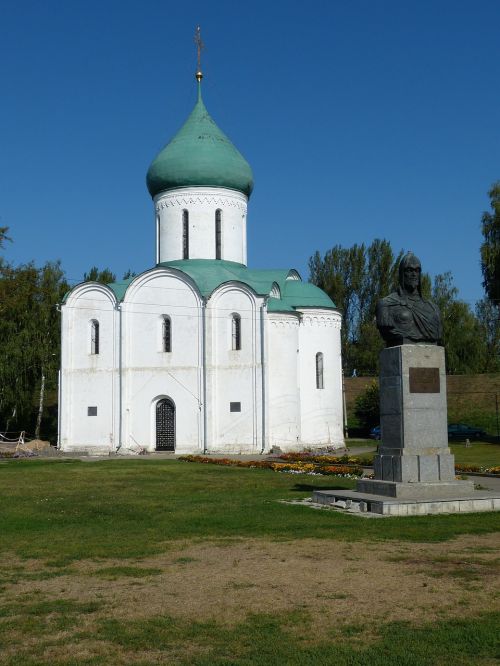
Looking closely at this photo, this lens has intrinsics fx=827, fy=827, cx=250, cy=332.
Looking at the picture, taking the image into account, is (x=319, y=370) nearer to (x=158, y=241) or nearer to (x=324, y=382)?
(x=324, y=382)

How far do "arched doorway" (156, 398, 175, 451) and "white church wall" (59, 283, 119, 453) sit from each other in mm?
1503

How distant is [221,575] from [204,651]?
221cm

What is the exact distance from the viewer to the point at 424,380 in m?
12.3

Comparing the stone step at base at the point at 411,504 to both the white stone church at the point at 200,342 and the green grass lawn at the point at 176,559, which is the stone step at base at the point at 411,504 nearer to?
the green grass lawn at the point at 176,559

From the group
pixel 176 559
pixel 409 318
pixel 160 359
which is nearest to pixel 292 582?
pixel 176 559

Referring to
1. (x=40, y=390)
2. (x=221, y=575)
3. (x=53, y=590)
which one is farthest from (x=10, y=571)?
(x=40, y=390)

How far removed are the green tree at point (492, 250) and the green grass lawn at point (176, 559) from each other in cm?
1625

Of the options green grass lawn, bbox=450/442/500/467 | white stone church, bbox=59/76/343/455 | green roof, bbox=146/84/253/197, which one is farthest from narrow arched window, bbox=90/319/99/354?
green grass lawn, bbox=450/442/500/467

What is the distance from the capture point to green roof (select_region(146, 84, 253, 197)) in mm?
30203

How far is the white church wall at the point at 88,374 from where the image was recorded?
96.2 ft

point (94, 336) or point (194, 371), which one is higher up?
point (94, 336)

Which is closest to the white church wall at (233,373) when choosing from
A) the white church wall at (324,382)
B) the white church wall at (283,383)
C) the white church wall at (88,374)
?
the white church wall at (283,383)

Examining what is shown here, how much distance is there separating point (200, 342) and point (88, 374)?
4.38m

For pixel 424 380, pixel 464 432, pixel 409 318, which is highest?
pixel 409 318
